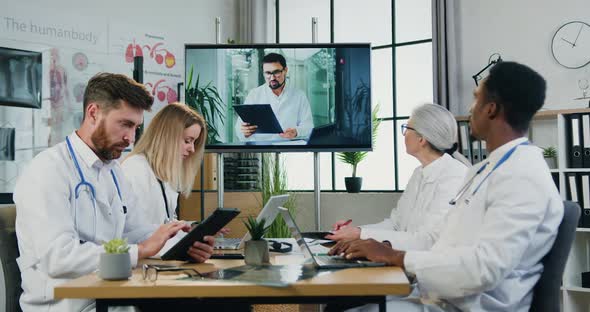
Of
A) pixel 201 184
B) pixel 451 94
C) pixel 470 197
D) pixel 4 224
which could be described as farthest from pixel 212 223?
pixel 451 94

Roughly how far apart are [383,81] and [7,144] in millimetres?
3293

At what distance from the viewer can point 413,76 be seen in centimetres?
629

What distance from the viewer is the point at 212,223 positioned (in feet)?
7.71

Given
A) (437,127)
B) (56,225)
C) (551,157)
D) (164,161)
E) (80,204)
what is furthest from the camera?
(551,157)

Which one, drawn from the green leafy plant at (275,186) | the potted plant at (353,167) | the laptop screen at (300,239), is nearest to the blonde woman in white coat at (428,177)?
the laptop screen at (300,239)

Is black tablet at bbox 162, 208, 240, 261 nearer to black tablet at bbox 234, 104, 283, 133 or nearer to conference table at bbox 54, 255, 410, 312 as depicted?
conference table at bbox 54, 255, 410, 312

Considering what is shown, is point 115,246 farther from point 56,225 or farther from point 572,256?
point 572,256

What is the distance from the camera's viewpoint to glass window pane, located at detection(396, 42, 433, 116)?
6.20m

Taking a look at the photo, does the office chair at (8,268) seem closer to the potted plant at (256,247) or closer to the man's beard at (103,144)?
the man's beard at (103,144)

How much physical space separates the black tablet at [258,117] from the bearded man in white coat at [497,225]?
2.76 metres

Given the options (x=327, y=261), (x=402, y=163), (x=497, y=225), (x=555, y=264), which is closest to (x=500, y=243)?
(x=497, y=225)

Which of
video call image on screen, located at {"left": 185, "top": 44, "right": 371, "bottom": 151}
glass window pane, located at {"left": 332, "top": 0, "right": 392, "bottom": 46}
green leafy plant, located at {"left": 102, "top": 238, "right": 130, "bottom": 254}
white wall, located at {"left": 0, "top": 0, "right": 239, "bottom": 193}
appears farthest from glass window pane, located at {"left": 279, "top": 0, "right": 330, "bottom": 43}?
green leafy plant, located at {"left": 102, "top": 238, "right": 130, "bottom": 254}

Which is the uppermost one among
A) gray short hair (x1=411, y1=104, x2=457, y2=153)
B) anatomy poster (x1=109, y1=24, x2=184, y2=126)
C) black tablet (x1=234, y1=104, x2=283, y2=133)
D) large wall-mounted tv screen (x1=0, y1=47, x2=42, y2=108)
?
anatomy poster (x1=109, y1=24, x2=184, y2=126)

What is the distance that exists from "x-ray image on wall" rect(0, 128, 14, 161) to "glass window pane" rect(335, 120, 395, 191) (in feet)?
9.85
